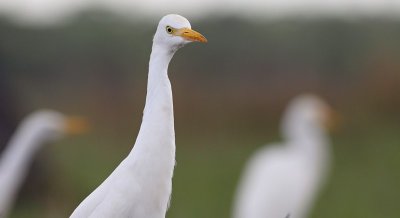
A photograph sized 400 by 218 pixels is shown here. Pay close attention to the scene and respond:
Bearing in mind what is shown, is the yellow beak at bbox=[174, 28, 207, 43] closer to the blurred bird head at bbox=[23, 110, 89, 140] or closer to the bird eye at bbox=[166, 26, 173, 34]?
the bird eye at bbox=[166, 26, 173, 34]

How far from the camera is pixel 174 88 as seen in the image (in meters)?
19.3

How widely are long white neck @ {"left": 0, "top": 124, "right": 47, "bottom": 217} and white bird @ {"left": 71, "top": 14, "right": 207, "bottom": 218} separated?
3397 millimetres

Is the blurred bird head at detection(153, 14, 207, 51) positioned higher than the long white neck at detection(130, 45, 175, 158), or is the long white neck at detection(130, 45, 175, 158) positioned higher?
the blurred bird head at detection(153, 14, 207, 51)

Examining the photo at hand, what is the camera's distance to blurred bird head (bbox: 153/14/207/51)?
5098 millimetres

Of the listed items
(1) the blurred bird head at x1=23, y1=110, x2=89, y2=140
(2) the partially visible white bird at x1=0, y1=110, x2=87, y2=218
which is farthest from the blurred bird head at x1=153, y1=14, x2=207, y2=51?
(1) the blurred bird head at x1=23, y1=110, x2=89, y2=140

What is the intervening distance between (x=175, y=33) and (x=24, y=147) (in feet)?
14.5

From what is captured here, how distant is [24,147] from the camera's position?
30.6 ft

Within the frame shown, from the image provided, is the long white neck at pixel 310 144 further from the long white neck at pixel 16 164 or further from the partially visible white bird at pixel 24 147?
the long white neck at pixel 16 164

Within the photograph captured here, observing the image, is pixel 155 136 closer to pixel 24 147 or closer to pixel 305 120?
pixel 24 147

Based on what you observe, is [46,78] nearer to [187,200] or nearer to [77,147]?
[77,147]

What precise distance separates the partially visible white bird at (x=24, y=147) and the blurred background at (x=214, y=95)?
79.6 inches

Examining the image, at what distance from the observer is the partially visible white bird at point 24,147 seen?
347 inches

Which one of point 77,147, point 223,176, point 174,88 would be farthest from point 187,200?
point 77,147

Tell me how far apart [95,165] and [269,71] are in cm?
481
